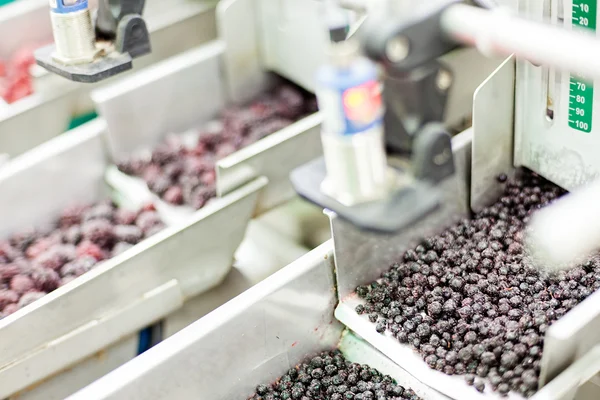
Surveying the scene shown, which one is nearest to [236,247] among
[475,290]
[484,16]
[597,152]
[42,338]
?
[42,338]

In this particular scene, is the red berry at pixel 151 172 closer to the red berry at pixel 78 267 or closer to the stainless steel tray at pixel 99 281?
the stainless steel tray at pixel 99 281

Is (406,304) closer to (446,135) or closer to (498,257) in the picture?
(498,257)

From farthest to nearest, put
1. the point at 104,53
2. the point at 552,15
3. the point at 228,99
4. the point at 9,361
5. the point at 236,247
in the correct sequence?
the point at 228,99 < the point at 236,247 < the point at 9,361 < the point at 552,15 < the point at 104,53

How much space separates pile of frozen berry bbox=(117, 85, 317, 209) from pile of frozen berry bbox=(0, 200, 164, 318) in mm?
138

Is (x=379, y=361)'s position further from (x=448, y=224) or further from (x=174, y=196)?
(x=174, y=196)

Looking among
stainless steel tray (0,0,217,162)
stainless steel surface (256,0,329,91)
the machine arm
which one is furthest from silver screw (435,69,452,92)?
stainless steel tray (0,0,217,162)

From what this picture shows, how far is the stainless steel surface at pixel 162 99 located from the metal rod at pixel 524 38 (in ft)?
5.76

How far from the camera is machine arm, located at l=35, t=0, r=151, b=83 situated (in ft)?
5.05

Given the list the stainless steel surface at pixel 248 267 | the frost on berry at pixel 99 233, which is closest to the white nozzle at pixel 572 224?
the stainless steel surface at pixel 248 267

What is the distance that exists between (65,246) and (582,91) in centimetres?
157

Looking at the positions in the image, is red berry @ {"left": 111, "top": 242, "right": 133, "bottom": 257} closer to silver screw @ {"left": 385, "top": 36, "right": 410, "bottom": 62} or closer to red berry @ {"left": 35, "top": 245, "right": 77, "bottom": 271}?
red berry @ {"left": 35, "top": 245, "right": 77, "bottom": 271}

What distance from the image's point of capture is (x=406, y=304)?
1.80 meters

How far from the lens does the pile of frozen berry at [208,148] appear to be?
247 centimetres

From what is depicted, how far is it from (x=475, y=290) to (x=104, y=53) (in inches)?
39.4
